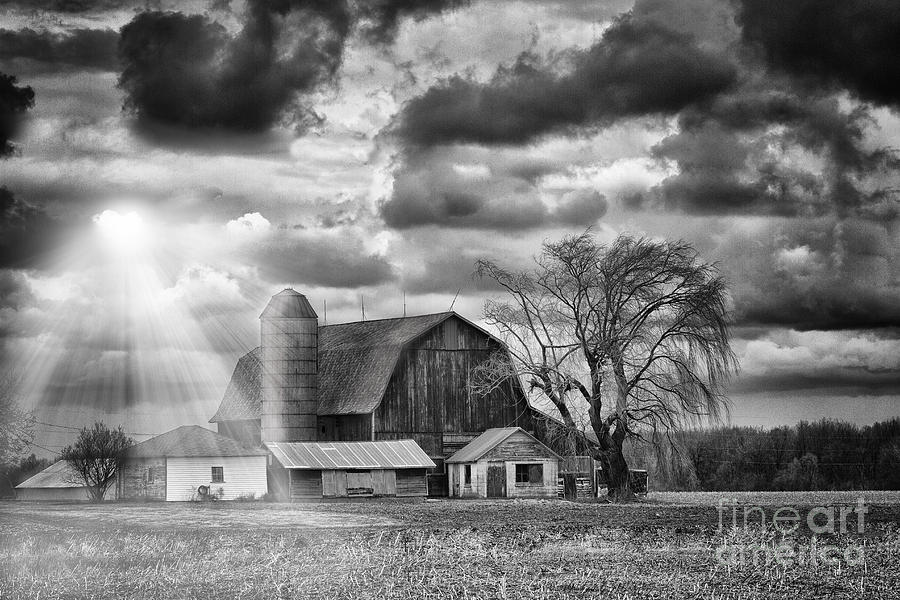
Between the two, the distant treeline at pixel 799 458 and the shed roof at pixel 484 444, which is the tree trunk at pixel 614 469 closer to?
the shed roof at pixel 484 444

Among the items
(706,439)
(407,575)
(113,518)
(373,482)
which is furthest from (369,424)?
(706,439)

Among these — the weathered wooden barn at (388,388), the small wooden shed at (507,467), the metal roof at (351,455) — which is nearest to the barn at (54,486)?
the weathered wooden barn at (388,388)

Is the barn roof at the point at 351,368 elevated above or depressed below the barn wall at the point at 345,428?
above

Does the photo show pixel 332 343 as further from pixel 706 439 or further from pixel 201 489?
pixel 706 439

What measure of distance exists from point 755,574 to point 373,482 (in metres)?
32.3

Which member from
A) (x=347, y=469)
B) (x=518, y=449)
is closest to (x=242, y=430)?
(x=347, y=469)

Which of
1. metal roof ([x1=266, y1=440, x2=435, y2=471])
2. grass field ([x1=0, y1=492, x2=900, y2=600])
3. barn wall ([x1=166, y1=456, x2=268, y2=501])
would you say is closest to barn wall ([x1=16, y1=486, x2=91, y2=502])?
barn wall ([x1=166, y1=456, x2=268, y2=501])

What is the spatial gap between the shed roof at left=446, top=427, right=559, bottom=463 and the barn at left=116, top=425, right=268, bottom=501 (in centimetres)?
902

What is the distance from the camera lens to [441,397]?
54.8m

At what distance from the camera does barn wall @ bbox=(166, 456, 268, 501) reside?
2085 inches

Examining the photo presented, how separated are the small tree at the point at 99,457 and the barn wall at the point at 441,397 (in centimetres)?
1270

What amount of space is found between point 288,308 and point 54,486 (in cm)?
1703

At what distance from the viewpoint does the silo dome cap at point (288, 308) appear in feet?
189

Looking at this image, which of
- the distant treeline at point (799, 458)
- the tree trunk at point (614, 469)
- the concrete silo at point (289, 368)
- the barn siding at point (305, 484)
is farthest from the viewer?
the distant treeline at point (799, 458)
